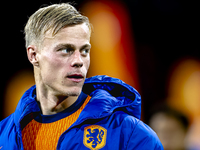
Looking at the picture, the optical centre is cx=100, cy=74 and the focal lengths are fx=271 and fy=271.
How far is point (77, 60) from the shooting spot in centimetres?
172

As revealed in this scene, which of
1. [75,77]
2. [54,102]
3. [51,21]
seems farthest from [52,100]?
[51,21]

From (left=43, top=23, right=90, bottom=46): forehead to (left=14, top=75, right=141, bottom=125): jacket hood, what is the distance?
0.39m

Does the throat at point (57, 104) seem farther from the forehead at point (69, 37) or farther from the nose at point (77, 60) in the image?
the forehead at point (69, 37)

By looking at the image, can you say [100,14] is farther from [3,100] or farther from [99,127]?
[99,127]

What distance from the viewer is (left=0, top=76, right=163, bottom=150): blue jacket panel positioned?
5.41 ft

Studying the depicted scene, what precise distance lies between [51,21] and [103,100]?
621mm

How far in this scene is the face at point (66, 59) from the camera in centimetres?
172

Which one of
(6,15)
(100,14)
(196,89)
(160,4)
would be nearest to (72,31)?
(6,15)

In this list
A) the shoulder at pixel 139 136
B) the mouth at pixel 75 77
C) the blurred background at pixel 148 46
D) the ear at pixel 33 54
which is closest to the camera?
the shoulder at pixel 139 136

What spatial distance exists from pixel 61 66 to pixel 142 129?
65cm

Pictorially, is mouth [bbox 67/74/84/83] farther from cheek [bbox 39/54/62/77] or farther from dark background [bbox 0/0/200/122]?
dark background [bbox 0/0/200/122]

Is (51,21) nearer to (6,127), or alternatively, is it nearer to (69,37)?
(69,37)

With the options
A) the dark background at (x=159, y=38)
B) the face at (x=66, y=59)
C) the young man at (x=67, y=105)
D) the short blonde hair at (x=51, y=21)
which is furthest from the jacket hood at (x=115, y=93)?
the dark background at (x=159, y=38)

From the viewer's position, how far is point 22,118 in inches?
73.9
